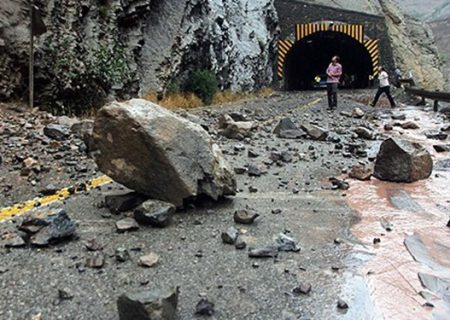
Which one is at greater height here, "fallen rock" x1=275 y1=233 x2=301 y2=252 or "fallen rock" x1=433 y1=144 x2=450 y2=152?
"fallen rock" x1=433 y1=144 x2=450 y2=152

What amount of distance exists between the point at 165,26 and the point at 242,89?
24.4ft

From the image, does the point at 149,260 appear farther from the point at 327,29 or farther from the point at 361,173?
the point at 327,29

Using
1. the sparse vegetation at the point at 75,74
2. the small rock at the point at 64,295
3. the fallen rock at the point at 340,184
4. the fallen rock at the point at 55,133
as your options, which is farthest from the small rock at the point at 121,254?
the sparse vegetation at the point at 75,74

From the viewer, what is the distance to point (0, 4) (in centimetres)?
938

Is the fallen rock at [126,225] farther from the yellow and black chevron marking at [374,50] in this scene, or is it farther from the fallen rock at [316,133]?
the yellow and black chevron marking at [374,50]

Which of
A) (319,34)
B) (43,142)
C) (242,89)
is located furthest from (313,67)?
(43,142)

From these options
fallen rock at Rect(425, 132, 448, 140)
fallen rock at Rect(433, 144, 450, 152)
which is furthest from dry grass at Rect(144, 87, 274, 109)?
fallen rock at Rect(433, 144, 450, 152)

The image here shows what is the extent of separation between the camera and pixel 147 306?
2672 mm

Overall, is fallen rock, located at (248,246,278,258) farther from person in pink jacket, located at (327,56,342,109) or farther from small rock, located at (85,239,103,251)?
person in pink jacket, located at (327,56,342,109)

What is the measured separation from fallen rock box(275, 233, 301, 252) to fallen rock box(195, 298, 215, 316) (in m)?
1.05

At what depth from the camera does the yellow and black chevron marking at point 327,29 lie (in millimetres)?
29734

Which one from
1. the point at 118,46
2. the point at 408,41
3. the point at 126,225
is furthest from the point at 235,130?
the point at 408,41

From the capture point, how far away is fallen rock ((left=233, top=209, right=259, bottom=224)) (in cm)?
446

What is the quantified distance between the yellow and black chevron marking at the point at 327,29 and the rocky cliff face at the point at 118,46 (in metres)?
7.88
